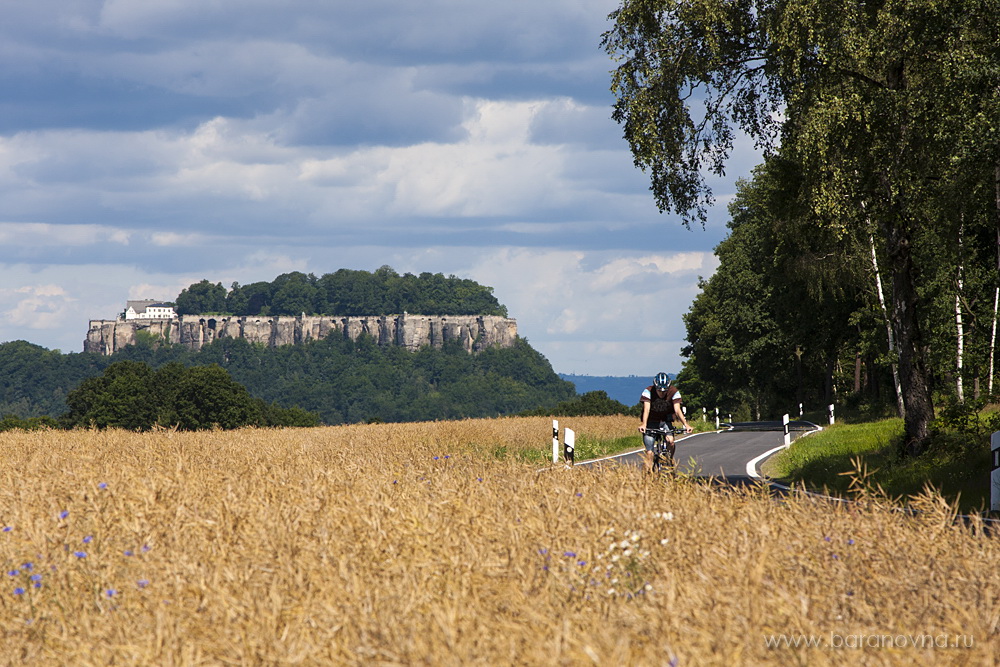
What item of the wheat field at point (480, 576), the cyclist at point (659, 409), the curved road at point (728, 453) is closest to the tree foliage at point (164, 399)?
the curved road at point (728, 453)

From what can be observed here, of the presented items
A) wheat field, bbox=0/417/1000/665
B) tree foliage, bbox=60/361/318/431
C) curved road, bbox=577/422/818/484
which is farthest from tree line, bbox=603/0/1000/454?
tree foliage, bbox=60/361/318/431

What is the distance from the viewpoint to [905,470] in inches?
629

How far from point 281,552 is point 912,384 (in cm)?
1462

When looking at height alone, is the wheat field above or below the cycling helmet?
below

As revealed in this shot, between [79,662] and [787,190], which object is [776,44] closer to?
[787,190]

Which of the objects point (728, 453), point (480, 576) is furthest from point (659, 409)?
point (728, 453)

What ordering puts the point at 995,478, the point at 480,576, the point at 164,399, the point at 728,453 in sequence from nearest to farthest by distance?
the point at 480,576 < the point at 995,478 < the point at 728,453 < the point at 164,399

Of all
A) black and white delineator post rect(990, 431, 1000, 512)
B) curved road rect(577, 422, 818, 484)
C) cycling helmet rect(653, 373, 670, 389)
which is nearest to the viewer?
black and white delineator post rect(990, 431, 1000, 512)

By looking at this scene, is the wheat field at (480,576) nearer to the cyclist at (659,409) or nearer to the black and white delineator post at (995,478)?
the black and white delineator post at (995,478)
